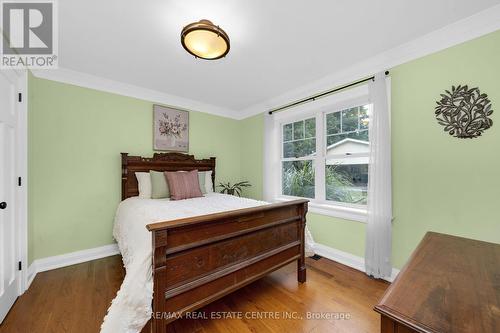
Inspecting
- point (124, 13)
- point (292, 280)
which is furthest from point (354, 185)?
point (124, 13)

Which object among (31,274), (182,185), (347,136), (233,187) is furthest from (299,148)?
(31,274)

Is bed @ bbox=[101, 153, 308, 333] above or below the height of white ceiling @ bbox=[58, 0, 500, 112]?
below

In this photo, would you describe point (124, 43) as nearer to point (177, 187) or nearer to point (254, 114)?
point (177, 187)

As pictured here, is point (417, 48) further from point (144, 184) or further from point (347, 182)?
point (144, 184)

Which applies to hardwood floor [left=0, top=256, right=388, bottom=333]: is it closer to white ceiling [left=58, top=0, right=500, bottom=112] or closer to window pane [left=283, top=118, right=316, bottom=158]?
window pane [left=283, top=118, right=316, bottom=158]

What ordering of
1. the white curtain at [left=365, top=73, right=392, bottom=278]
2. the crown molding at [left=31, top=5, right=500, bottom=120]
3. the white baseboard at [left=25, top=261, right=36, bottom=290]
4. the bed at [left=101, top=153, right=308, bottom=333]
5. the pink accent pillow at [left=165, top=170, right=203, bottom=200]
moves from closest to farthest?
the bed at [left=101, top=153, right=308, bottom=333] → the crown molding at [left=31, top=5, right=500, bottom=120] → the white baseboard at [left=25, top=261, right=36, bottom=290] → the white curtain at [left=365, top=73, right=392, bottom=278] → the pink accent pillow at [left=165, top=170, right=203, bottom=200]

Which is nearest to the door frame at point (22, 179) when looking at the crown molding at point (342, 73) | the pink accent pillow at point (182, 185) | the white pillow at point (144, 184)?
the crown molding at point (342, 73)

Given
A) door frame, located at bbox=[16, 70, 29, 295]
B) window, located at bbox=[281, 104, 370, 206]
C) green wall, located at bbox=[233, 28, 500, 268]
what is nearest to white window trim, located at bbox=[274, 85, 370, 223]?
window, located at bbox=[281, 104, 370, 206]

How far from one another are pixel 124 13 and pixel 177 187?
1.94 meters

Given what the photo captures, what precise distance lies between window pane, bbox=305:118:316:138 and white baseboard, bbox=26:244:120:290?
330 centimetres

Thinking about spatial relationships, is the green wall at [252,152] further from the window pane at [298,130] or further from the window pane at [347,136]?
the window pane at [347,136]

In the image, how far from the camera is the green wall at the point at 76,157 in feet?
8.01

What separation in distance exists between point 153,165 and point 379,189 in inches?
121

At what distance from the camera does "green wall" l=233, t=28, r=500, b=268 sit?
1.69 meters
